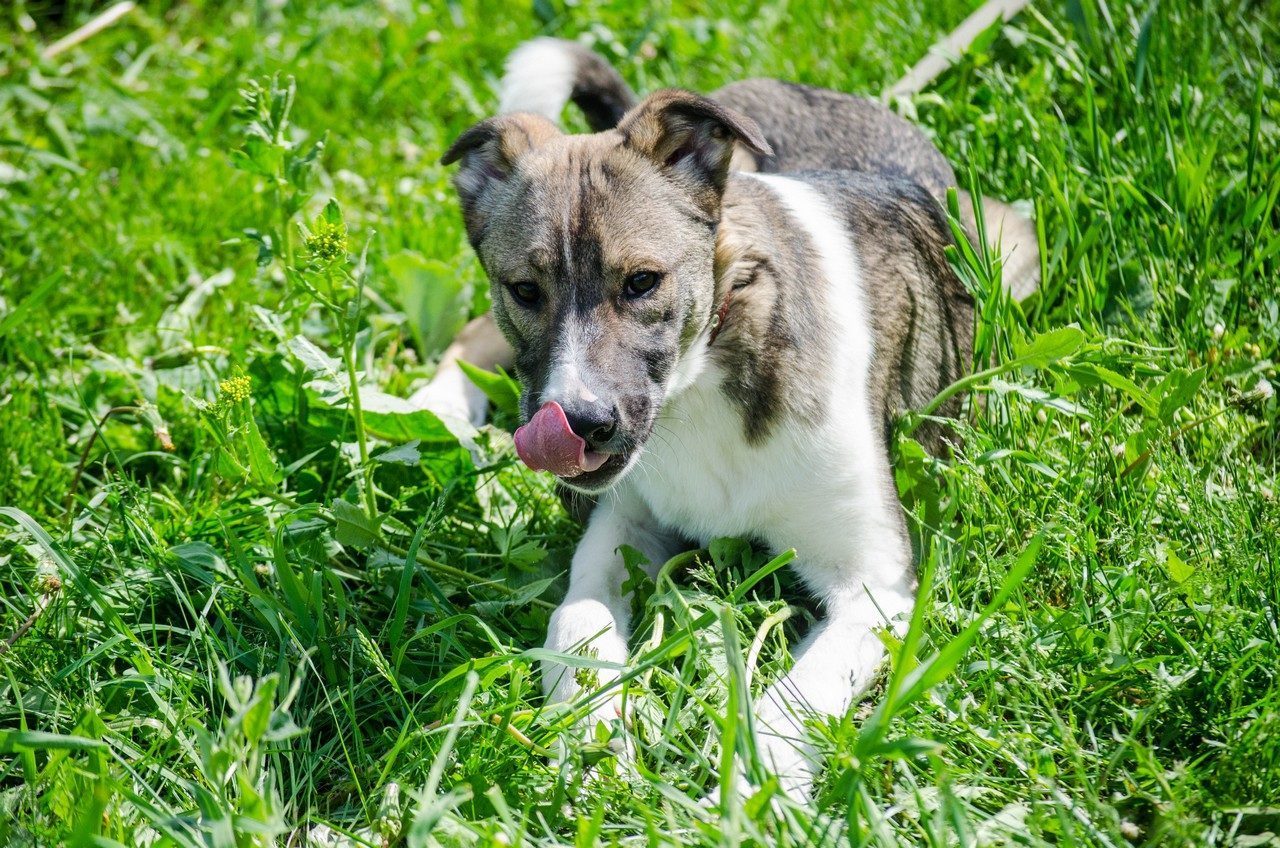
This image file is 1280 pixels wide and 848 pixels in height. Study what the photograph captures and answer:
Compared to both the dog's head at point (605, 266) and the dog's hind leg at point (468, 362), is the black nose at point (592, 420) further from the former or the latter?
the dog's hind leg at point (468, 362)

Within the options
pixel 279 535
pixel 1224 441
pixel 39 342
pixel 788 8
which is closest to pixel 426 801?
pixel 279 535

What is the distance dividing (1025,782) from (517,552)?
1394 millimetres

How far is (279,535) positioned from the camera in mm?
2941

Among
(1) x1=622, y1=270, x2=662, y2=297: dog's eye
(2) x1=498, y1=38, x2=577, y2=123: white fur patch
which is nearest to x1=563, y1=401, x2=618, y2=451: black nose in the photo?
(1) x1=622, y1=270, x2=662, y2=297: dog's eye

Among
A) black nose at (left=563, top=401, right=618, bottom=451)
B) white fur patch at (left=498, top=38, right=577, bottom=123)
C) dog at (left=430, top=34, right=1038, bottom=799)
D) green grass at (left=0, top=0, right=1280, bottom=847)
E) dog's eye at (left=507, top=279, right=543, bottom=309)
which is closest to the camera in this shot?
green grass at (left=0, top=0, right=1280, bottom=847)

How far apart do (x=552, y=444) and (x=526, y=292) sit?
0.48 m

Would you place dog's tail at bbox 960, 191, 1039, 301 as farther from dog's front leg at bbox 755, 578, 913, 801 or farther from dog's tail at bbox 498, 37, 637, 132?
dog's front leg at bbox 755, 578, 913, 801

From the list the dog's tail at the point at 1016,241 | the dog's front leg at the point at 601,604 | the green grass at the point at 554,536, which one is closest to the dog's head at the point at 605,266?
the dog's front leg at the point at 601,604

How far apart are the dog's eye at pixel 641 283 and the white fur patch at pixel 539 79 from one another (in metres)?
1.37

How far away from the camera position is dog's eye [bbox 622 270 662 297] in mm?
2863

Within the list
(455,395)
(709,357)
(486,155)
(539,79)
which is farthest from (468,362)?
(709,357)

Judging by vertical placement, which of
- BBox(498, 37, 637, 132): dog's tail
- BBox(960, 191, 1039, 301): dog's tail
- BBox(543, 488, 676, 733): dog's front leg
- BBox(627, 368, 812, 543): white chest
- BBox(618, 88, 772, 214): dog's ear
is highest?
BBox(618, 88, 772, 214): dog's ear

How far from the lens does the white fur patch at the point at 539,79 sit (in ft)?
13.2

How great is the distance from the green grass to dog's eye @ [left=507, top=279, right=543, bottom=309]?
420 mm
